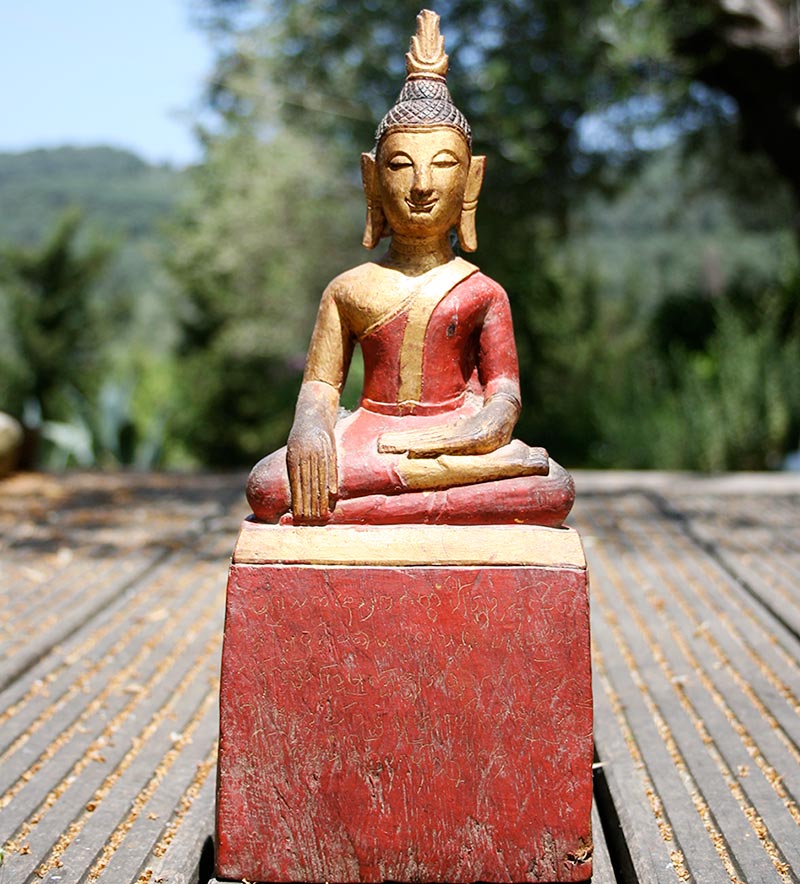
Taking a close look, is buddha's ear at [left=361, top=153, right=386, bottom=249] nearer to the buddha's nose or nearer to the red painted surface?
A: the buddha's nose

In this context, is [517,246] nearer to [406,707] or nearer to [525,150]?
[525,150]

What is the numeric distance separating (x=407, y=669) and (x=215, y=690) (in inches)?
57.9

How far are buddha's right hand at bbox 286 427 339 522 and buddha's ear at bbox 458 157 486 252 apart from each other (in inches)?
28.6

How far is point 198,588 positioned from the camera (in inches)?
182

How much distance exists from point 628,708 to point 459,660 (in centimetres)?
128

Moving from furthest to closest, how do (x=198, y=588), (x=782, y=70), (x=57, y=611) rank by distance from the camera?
(x=782, y=70), (x=198, y=588), (x=57, y=611)

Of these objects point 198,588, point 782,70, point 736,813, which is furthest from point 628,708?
point 782,70

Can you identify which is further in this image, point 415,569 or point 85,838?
point 85,838

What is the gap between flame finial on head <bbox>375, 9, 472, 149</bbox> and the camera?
2430 mm

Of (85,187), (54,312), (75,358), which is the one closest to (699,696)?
(75,358)

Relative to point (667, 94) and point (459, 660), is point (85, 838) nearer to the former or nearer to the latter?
point (459, 660)

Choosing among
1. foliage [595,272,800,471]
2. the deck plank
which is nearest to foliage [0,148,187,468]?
foliage [595,272,800,471]

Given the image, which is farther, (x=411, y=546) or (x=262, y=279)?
(x=262, y=279)

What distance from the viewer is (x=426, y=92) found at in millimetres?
2465
